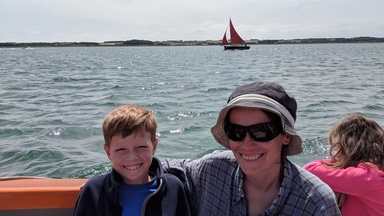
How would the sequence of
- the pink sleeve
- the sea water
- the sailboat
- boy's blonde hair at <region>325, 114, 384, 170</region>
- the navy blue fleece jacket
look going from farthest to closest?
the sailboat → the sea water → boy's blonde hair at <region>325, 114, 384, 170</region> → the pink sleeve → the navy blue fleece jacket

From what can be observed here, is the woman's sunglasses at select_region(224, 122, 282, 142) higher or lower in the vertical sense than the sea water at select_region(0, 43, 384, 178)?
higher

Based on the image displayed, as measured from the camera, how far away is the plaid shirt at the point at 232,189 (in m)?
1.70

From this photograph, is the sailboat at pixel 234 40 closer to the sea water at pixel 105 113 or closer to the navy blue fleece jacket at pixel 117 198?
the sea water at pixel 105 113

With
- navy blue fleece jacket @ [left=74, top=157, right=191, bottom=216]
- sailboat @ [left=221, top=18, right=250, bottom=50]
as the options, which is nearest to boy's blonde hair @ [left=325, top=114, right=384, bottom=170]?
navy blue fleece jacket @ [left=74, top=157, right=191, bottom=216]

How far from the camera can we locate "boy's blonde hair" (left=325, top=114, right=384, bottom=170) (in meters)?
2.22

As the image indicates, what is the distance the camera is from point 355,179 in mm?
2107

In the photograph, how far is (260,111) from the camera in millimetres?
1712

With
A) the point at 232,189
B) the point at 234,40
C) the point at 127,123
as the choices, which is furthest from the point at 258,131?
the point at 234,40

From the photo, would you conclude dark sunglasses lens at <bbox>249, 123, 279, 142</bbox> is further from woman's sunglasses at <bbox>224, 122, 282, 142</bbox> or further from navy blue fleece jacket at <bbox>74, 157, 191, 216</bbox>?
navy blue fleece jacket at <bbox>74, 157, 191, 216</bbox>

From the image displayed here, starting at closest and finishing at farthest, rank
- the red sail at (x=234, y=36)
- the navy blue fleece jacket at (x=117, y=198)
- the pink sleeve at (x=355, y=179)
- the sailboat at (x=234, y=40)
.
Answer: the navy blue fleece jacket at (x=117, y=198) < the pink sleeve at (x=355, y=179) < the red sail at (x=234, y=36) < the sailboat at (x=234, y=40)

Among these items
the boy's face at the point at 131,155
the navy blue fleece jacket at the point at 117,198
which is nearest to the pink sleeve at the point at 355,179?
the navy blue fleece jacket at the point at 117,198

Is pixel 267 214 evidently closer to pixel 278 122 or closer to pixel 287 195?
pixel 287 195

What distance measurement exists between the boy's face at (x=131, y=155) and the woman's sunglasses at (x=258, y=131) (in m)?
0.51

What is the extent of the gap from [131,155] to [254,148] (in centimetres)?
65
